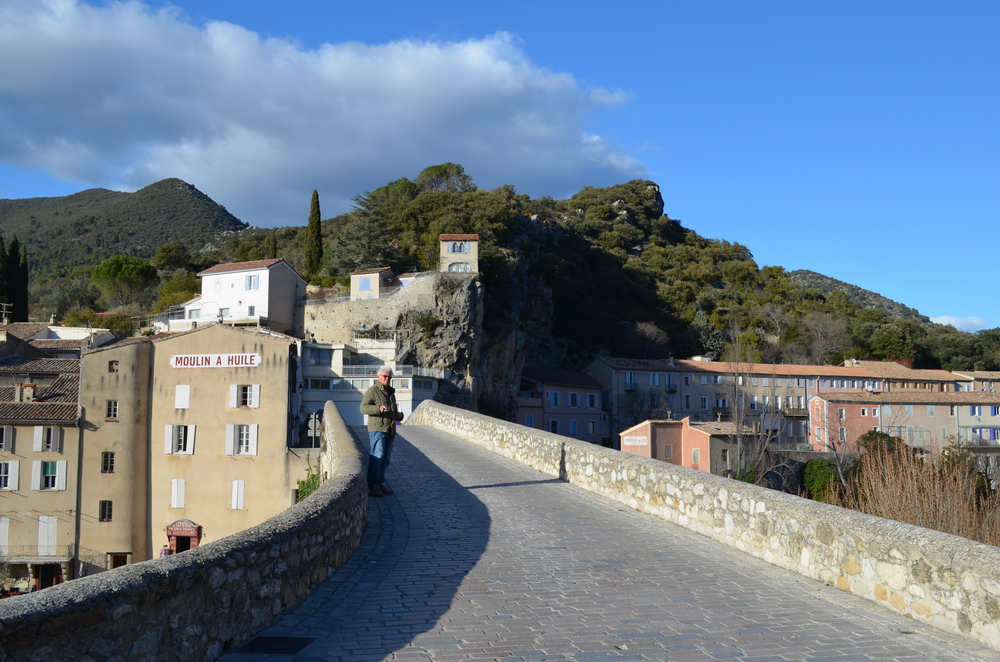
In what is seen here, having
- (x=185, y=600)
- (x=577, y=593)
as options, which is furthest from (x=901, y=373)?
(x=185, y=600)

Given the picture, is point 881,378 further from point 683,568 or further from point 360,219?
point 683,568

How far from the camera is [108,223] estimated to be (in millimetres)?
129250

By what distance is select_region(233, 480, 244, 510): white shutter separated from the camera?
129 feet

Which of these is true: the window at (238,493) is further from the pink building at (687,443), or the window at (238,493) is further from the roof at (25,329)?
the roof at (25,329)

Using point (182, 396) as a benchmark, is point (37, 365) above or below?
above

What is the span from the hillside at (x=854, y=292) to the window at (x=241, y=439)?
4788 inches

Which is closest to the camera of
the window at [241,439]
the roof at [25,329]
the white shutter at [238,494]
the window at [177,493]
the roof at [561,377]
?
the white shutter at [238,494]

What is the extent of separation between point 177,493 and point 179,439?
9.44 feet

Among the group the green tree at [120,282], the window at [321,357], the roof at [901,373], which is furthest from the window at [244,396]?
the roof at [901,373]

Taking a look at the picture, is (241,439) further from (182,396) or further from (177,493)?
(177,493)

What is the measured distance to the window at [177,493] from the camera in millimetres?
39797

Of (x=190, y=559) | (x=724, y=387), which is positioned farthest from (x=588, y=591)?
(x=724, y=387)

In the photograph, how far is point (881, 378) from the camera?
237 ft

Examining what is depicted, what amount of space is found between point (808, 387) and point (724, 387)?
26.2 feet
